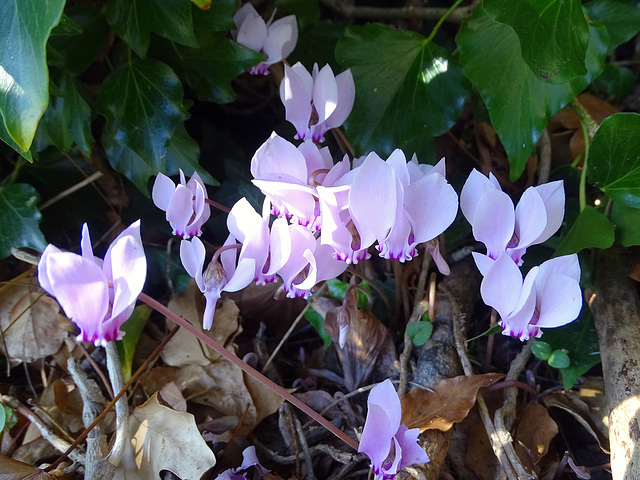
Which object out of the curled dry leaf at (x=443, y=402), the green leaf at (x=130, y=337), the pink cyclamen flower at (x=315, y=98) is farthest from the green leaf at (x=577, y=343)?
the green leaf at (x=130, y=337)

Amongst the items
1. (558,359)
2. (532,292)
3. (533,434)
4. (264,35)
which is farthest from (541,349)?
(264,35)

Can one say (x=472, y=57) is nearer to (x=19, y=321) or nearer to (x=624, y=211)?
(x=624, y=211)

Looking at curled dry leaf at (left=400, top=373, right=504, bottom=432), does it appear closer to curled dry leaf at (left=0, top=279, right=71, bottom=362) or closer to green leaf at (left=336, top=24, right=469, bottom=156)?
green leaf at (left=336, top=24, right=469, bottom=156)

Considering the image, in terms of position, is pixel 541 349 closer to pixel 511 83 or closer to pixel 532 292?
pixel 532 292

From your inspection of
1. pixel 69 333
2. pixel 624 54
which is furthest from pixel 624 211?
pixel 69 333

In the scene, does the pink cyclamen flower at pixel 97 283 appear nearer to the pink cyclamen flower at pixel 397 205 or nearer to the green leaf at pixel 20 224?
the pink cyclamen flower at pixel 397 205

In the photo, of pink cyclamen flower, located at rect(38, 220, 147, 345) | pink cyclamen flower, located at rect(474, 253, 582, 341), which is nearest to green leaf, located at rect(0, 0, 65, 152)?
pink cyclamen flower, located at rect(38, 220, 147, 345)
